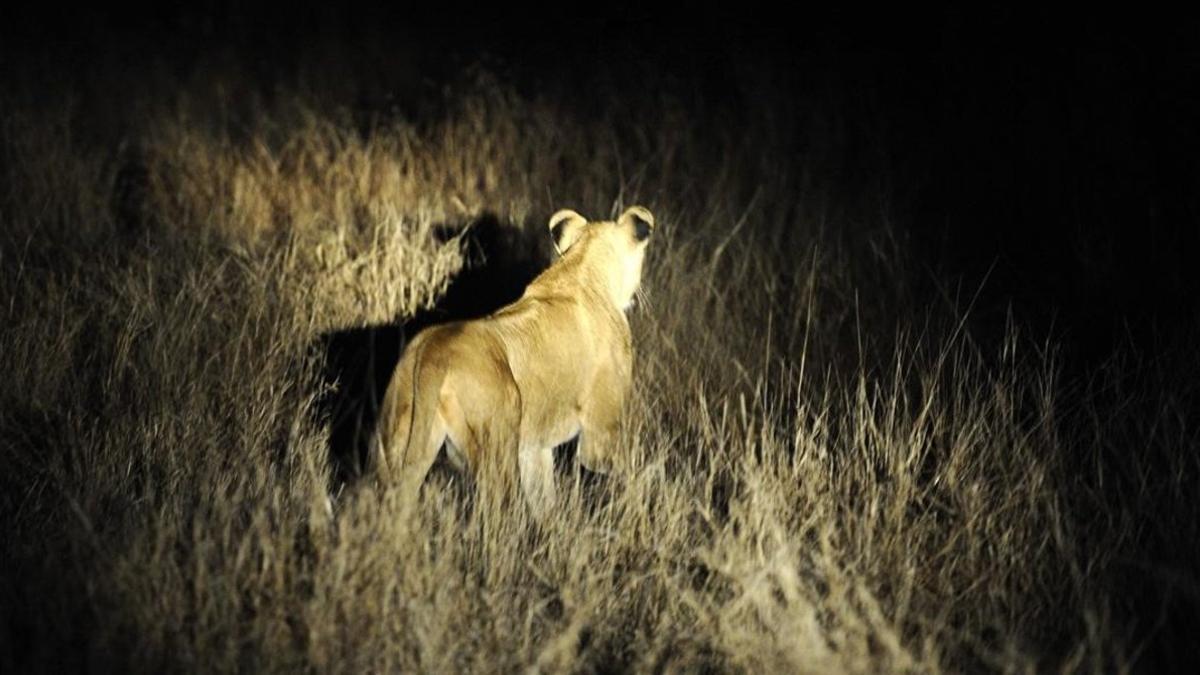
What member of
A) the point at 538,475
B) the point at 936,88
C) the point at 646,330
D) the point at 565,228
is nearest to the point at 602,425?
the point at 538,475

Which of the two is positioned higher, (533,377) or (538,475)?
(533,377)

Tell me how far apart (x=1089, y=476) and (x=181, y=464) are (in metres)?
3.18

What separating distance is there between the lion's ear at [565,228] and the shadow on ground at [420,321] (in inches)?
29.7

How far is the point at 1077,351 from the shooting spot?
6.59 m

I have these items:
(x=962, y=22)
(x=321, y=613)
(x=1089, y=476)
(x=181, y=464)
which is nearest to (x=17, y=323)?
(x=181, y=464)

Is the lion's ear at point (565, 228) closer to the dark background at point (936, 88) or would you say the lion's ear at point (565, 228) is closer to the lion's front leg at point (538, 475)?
the lion's front leg at point (538, 475)

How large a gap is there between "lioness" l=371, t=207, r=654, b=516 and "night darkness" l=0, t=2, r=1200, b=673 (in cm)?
16

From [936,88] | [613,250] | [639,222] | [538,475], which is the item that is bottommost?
[538,475]

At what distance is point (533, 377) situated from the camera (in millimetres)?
4984

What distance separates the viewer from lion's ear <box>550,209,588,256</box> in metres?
5.98

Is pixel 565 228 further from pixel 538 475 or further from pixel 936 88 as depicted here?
pixel 936 88

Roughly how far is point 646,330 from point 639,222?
3.02 ft

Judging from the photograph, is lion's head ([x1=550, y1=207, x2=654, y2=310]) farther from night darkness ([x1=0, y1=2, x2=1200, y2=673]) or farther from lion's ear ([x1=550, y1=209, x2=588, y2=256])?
night darkness ([x1=0, y1=2, x2=1200, y2=673])

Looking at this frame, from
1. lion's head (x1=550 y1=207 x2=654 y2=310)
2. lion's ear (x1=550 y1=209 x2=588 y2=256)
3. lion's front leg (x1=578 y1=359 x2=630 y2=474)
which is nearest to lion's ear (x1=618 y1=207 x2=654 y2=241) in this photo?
lion's head (x1=550 y1=207 x2=654 y2=310)
